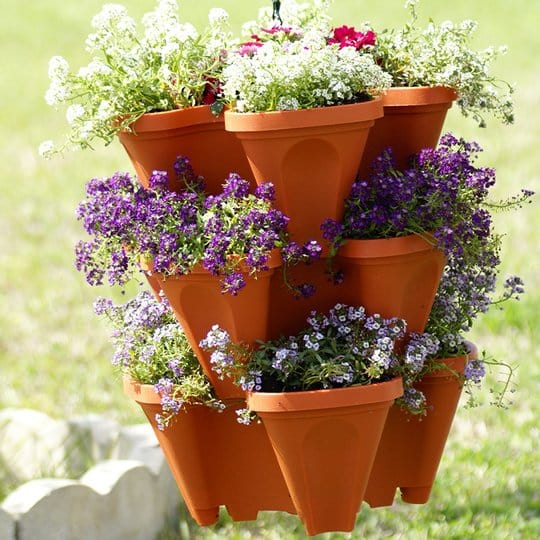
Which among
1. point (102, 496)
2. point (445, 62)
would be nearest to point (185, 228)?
point (445, 62)

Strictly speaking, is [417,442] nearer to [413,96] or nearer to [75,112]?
[413,96]

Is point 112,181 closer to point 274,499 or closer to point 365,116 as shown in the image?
point 365,116

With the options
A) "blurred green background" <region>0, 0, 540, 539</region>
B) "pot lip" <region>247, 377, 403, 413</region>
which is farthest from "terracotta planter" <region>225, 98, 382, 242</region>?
"blurred green background" <region>0, 0, 540, 539</region>

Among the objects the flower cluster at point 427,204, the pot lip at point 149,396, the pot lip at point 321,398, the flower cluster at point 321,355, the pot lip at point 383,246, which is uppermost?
the flower cluster at point 427,204

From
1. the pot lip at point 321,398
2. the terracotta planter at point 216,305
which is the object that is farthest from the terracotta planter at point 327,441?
the terracotta planter at point 216,305

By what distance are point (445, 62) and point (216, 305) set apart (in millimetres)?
719

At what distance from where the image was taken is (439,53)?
2307 mm

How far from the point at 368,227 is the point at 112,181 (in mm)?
562

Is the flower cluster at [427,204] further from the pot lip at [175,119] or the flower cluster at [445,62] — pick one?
the pot lip at [175,119]

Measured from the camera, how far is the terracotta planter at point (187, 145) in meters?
2.22

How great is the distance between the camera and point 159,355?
→ 244cm

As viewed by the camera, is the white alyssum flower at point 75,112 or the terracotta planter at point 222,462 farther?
the terracotta planter at point 222,462

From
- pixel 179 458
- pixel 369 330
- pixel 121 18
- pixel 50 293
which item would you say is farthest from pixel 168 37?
pixel 50 293

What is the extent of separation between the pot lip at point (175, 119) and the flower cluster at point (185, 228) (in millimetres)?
84
